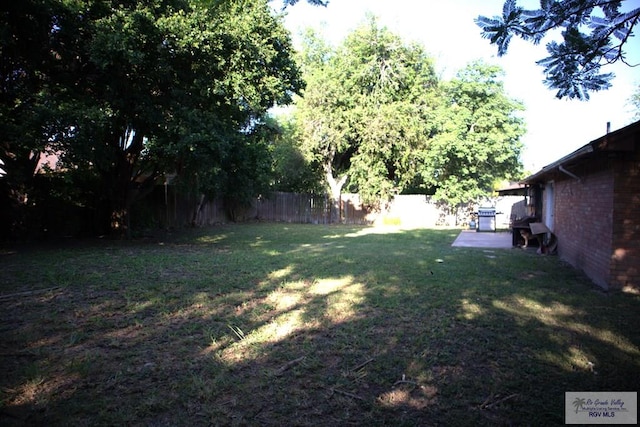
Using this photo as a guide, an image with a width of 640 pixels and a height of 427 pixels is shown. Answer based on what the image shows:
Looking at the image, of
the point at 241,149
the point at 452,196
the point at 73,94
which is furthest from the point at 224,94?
the point at 452,196

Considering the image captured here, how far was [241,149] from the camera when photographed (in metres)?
11.1

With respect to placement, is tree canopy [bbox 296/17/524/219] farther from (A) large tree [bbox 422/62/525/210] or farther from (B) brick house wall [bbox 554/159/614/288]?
(B) brick house wall [bbox 554/159/614/288]

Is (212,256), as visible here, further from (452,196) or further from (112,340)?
(452,196)

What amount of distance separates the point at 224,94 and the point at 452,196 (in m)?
15.9

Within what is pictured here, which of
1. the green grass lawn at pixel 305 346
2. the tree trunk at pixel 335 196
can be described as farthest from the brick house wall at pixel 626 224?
the tree trunk at pixel 335 196

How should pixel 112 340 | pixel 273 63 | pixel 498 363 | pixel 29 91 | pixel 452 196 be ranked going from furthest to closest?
pixel 452 196
pixel 273 63
pixel 29 91
pixel 112 340
pixel 498 363

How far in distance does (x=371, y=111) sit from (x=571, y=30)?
19832 millimetres

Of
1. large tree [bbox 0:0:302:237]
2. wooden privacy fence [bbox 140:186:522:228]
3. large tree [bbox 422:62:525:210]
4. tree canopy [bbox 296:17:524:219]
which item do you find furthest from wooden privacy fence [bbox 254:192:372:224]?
large tree [bbox 0:0:302:237]

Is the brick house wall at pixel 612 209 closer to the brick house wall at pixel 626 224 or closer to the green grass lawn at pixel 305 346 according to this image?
the brick house wall at pixel 626 224

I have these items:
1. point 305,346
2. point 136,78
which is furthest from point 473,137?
point 305,346

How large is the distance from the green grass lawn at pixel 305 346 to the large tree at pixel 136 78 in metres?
3.20

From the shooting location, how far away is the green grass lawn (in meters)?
2.90

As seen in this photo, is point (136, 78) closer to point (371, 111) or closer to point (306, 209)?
point (371, 111)

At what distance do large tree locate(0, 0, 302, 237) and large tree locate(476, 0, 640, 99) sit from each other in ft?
19.5
